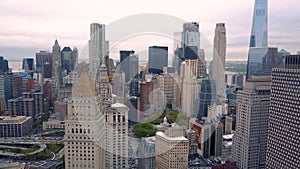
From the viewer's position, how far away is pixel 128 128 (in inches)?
120

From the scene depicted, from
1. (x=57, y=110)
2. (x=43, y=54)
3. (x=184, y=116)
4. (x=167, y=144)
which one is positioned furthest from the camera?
(x=43, y=54)

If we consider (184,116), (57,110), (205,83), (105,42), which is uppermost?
(105,42)

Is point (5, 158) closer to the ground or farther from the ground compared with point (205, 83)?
closer to the ground

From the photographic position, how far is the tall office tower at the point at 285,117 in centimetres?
348

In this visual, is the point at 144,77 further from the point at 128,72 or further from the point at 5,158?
the point at 5,158

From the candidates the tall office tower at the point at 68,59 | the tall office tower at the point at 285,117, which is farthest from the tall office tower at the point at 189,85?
the tall office tower at the point at 68,59

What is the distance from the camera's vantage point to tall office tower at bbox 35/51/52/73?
12.1 metres

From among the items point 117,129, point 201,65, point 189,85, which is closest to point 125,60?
point 201,65

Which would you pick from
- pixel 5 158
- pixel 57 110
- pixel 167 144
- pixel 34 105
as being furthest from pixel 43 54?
pixel 167 144

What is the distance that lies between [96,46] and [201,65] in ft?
3.05

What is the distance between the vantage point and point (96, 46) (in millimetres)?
2305

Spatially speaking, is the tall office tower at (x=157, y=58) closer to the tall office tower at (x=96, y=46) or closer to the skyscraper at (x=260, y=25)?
the tall office tower at (x=96, y=46)

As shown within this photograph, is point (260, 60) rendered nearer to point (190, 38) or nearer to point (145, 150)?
point (145, 150)

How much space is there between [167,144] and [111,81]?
1268 mm
